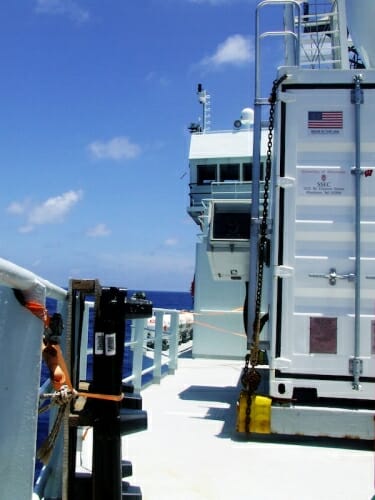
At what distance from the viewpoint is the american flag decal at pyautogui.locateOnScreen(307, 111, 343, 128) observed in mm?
5672

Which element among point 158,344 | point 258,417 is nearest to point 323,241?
point 258,417

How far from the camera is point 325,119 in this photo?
5.68 m

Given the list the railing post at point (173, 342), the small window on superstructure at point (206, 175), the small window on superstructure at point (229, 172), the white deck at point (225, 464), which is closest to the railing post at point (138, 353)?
the white deck at point (225, 464)

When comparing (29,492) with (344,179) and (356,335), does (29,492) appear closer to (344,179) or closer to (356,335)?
(356,335)

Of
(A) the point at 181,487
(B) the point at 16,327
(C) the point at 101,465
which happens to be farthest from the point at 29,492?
(A) the point at 181,487

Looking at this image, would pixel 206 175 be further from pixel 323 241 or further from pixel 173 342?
pixel 323 241

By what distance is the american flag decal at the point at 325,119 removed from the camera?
5.67 m

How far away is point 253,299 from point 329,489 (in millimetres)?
2277

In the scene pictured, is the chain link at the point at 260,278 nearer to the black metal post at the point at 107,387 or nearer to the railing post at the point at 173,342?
the black metal post at the point at 107,387

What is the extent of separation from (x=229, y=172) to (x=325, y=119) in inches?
Result: 555

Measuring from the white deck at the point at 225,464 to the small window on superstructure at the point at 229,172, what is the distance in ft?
44.5

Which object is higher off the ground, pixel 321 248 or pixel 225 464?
pixel 321 248

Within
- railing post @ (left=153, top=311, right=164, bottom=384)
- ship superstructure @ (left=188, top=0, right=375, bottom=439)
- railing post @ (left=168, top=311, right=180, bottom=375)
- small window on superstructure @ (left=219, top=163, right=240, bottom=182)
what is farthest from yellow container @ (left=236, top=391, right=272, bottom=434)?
small window on superstructure @ (left=219, top=163, right=240, bottom=182)

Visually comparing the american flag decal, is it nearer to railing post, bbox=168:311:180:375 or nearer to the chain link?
the chain link
